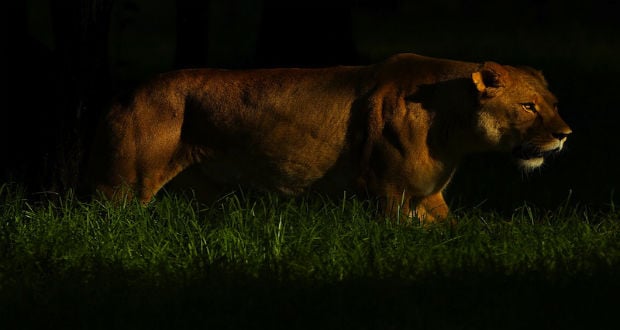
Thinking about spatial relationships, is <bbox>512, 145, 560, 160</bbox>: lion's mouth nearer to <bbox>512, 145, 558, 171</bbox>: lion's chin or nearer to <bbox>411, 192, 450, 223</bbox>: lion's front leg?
<bbox>512, 145, 558, 171</bbox>: lion's chin

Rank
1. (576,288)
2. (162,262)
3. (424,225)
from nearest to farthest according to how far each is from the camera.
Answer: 1. (576,288)
2. (162,262)
3. (424,225)

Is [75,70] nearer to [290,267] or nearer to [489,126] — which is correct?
[290,267]

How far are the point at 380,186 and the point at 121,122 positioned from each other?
171 centimetres

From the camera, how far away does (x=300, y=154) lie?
8.41 meters

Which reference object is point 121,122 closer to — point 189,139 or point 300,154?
point 189,139

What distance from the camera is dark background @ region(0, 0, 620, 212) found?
9266mm

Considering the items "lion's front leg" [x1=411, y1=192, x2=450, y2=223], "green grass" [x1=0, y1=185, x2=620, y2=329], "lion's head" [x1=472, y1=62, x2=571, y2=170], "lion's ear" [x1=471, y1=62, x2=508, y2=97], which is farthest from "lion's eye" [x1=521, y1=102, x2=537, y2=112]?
"lion's front leg" [x1=411, y1=192, x2=450, y2=223]

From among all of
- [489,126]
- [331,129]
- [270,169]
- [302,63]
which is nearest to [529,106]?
[489,126]

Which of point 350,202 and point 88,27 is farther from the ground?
point 88,27

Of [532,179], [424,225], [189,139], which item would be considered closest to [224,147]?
[189,139]

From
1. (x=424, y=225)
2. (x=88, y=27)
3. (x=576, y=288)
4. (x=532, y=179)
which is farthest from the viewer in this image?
(x=532, y=179)

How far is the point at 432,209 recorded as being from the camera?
8586mm

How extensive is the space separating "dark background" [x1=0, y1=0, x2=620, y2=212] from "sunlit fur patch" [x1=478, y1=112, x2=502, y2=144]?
0.91 meters

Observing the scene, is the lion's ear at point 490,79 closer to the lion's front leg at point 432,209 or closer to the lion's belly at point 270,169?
the lion's front leg at point 432,209
